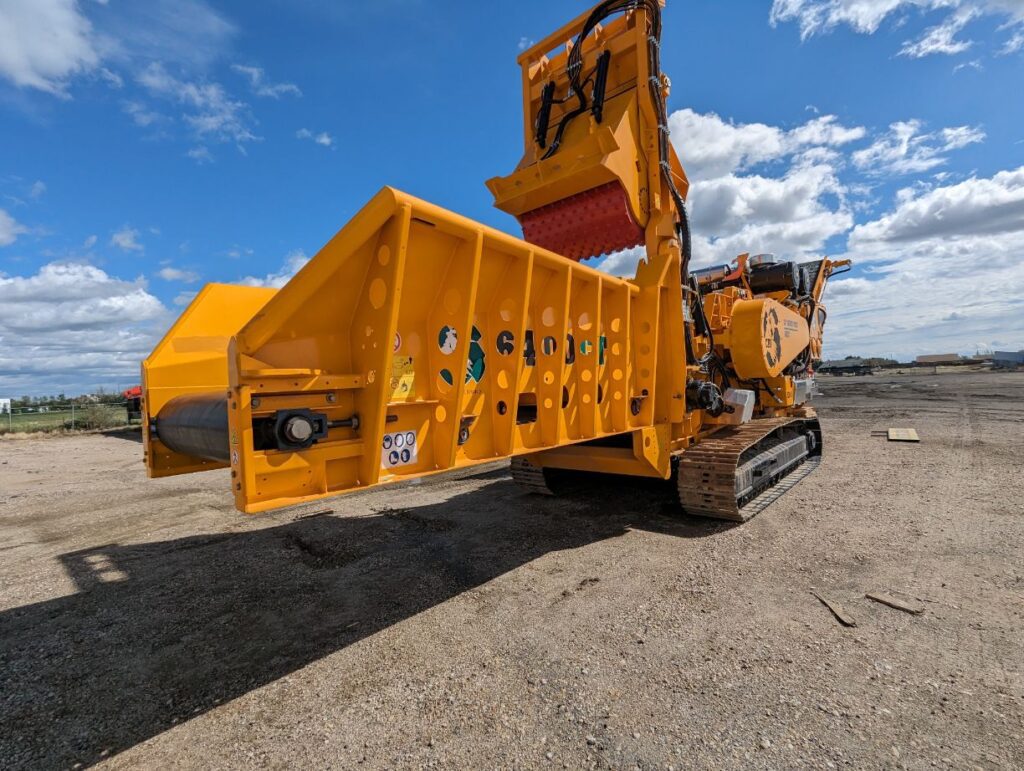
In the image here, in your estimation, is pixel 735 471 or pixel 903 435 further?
pixel 903 435

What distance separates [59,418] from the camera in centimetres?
2322

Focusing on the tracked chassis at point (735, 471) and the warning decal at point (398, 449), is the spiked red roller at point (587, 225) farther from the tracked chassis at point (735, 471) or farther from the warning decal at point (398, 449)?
the warning decal at point (398, 449)

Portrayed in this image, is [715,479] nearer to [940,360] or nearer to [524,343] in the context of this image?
[524,343]

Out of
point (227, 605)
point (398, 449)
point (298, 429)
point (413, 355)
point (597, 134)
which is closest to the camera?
point (298, 429)

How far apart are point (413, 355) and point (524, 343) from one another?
2.52ft

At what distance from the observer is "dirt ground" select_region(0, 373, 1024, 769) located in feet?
7.93

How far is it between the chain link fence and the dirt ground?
2075 centimetres

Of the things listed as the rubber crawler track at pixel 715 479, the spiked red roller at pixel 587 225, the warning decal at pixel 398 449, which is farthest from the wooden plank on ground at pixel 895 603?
the spiked red roller at pixel 587 225

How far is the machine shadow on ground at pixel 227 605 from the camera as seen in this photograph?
2.77 metres

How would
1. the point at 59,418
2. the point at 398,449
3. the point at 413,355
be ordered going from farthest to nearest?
the point at 59,418
the point at 413,355
the point at 398,449

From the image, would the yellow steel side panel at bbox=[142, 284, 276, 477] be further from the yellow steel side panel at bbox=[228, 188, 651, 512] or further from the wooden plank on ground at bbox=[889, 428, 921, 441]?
the wooden plank on ground at bbox=[889, 428, 921, 441]

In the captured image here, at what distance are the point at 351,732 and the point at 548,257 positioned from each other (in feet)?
9.58

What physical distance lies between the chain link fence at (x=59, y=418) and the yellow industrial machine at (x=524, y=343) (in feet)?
80.2

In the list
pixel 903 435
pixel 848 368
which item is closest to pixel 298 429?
pixel 903 435
